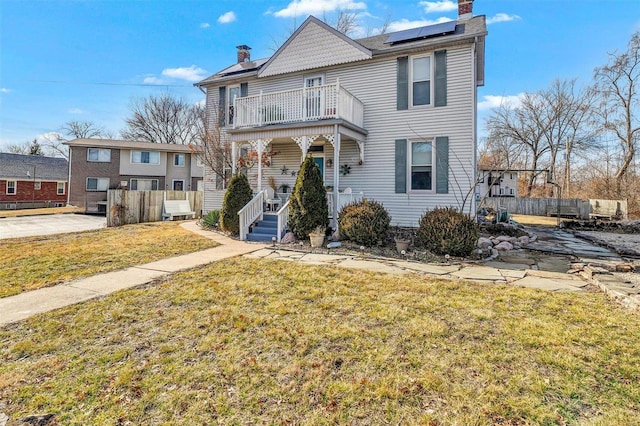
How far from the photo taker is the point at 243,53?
54.7ft

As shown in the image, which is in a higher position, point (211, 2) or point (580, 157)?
point (211, 2)

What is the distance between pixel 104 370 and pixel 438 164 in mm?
10392

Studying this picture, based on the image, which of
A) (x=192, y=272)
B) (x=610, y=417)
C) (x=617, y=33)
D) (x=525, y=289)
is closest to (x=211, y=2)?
(x=192, y=272)

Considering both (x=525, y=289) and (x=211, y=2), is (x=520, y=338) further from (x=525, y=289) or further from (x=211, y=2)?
(x=211, y=2)

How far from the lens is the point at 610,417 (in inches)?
88.3

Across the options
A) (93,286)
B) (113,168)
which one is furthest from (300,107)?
(113,168)

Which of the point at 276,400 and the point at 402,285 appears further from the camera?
the point at 402,285

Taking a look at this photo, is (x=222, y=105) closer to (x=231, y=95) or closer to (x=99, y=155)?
(x=231, y=95)

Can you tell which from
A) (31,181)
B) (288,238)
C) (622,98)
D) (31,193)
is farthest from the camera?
(31,193)

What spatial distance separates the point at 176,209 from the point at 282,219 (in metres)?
9.48

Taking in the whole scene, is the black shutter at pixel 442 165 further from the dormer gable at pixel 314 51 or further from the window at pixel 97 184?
the window at pixel 97 184

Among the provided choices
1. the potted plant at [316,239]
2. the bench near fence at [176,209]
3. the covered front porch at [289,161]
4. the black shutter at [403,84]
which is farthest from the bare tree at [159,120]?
the potted plant at [316,239]

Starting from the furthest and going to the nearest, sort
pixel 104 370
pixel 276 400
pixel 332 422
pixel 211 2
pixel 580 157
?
pixel 580 157 → pixel 211 2 → pixel 104 370 → pixel 276 400 → pixel 332 422

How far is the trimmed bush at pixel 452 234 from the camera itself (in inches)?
297
